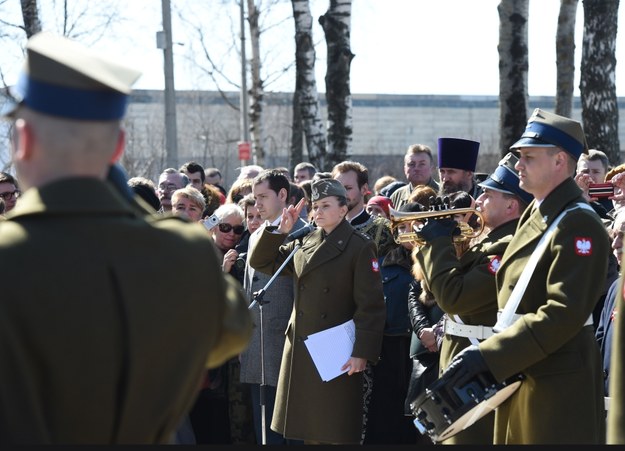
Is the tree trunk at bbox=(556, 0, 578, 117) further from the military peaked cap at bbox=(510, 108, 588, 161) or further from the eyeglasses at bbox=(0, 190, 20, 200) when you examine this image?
the military peaked cap at bbox=(510, 108, 588, 161)

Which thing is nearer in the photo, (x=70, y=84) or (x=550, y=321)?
(x=70, y=84)

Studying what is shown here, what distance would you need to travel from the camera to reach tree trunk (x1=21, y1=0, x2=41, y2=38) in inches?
674

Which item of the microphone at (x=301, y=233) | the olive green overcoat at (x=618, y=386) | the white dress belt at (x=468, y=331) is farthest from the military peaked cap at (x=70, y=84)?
the microphone at (x=301, y=233)

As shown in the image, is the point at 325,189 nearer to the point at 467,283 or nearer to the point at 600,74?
the point at 467,283

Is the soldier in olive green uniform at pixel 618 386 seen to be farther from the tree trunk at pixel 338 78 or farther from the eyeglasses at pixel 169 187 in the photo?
the tree trunk at pixel 338 78

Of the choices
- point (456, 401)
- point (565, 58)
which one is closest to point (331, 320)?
point (456, 401)

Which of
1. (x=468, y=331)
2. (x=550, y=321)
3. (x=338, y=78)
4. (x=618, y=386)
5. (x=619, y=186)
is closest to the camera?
(x=618, y=386)

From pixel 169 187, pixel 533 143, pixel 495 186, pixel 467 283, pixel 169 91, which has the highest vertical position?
pixel 169 91

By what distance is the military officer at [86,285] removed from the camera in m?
2.18

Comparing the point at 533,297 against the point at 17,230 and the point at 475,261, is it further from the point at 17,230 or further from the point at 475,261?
the point at 17,230

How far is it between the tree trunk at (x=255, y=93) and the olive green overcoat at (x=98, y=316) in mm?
23576

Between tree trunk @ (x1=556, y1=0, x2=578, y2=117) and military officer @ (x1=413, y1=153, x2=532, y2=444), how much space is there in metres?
11.8

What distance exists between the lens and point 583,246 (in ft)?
15.4

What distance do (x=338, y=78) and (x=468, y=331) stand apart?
939 cm
